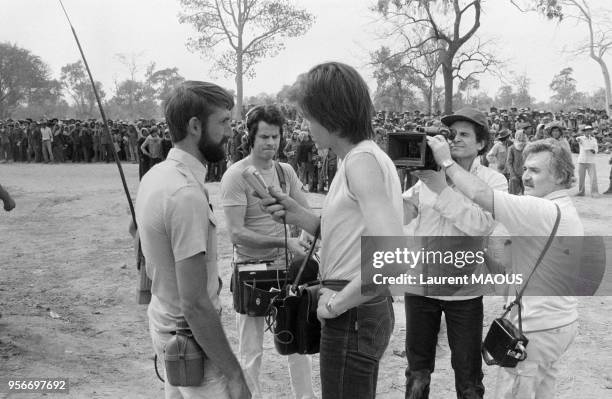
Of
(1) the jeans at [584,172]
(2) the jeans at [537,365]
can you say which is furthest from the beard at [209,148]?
(1) the jeans at [584,172]

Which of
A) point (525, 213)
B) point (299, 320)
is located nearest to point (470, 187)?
point (525, 213)

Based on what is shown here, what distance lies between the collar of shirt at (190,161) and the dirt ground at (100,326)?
2.26m

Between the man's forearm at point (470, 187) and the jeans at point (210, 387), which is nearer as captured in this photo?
the jeans at point (210, 387)

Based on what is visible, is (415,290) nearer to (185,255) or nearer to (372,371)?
(372,371)

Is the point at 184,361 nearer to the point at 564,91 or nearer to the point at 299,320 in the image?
the point at 299,320

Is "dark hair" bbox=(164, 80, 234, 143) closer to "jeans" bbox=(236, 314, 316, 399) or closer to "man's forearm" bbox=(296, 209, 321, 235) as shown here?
"man's forearm" bbox=(296, 209, 321, 235)

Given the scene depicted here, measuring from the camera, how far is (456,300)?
2.78 m

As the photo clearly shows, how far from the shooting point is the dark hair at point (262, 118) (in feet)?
11.3

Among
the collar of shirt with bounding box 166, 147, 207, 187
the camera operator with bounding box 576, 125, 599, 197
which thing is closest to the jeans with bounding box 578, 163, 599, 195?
the camera operator with bounding box 576, 125, 599, 197

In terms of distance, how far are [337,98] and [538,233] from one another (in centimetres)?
108

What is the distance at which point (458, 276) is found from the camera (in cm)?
283

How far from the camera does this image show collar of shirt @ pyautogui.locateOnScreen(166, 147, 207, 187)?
6.33 feet

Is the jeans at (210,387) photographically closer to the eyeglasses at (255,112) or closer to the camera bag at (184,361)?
the camera bag at (184,361)

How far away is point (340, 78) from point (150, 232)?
77cm
